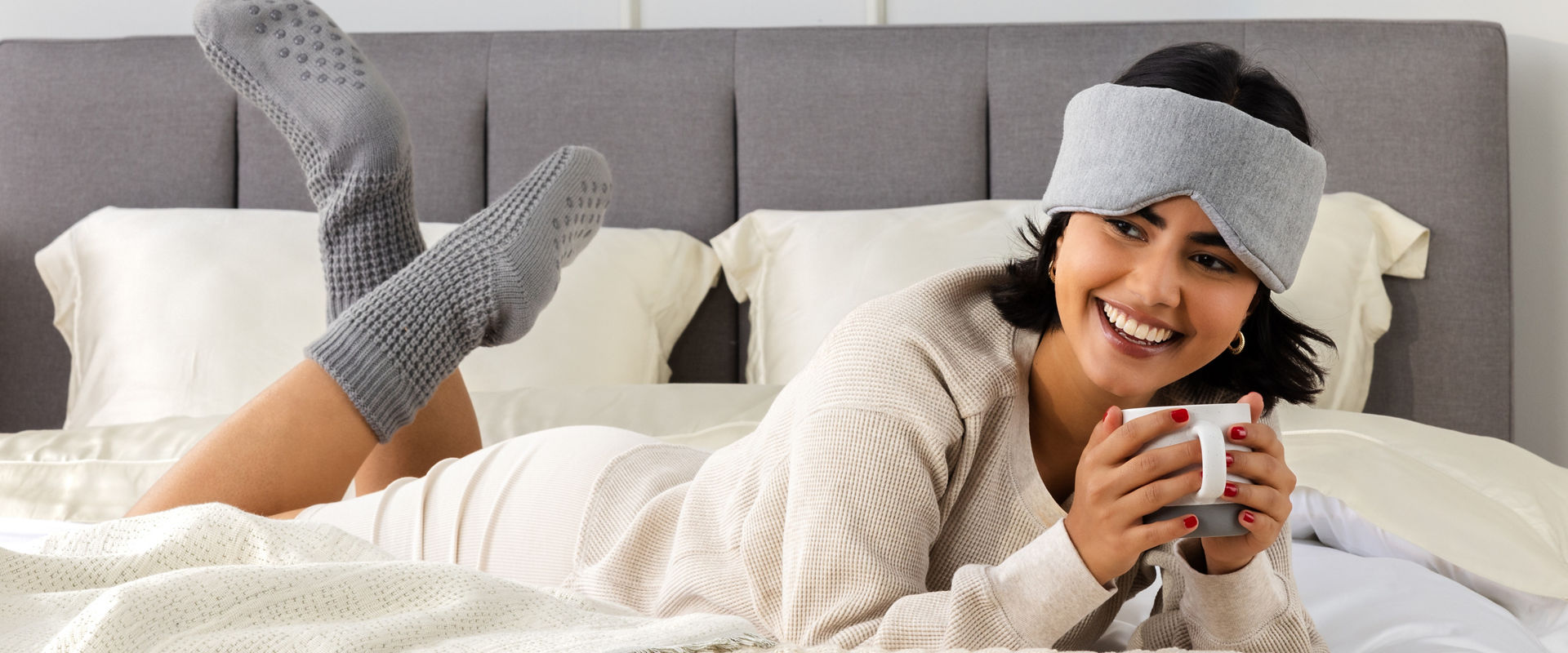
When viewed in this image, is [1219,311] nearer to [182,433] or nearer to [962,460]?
[962,460]

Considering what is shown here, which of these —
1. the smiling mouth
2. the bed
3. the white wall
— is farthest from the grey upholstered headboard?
the smiling mouth

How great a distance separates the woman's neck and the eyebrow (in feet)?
0.50

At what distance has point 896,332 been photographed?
40.6 inches

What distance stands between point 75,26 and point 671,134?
1315 millimetres

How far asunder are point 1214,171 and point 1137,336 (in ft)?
0.45

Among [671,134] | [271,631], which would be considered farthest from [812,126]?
[271,631]

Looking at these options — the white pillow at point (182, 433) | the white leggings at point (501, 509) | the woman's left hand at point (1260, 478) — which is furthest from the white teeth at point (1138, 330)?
the white pillow at point (182, 433)

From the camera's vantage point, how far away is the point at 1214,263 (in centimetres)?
97

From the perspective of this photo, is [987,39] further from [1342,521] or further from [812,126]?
[1342,521]

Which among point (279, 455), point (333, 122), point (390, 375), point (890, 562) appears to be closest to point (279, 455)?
point (279, 455)

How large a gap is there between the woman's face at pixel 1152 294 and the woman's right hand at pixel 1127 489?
0.39 ft

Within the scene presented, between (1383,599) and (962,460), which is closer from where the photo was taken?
(962,460)

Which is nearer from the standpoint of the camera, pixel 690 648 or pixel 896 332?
pixel 690 648

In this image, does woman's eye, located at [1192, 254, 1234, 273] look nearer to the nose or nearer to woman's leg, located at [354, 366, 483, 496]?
the nose
